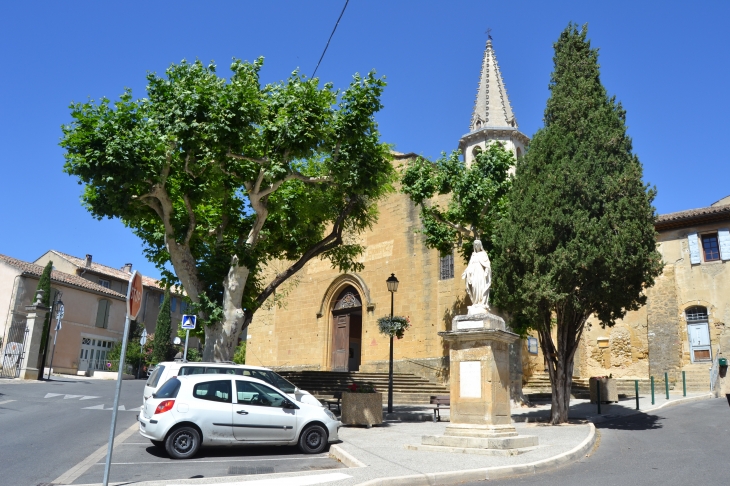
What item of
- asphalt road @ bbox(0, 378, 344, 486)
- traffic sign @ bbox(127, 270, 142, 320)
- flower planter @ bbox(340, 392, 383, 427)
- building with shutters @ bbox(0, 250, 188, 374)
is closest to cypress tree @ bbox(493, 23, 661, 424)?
flower planter @ bbox(340, 392, 383, 427)

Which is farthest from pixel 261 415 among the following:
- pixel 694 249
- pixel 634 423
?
pixel 694 249

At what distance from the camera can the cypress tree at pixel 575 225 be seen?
495 inches

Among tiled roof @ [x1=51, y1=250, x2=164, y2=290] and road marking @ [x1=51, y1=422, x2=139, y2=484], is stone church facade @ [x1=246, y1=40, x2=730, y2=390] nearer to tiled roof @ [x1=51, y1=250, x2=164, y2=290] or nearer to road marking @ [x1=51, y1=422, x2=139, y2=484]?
road marking @ [x1=51, y1=422, x2=139, y2=484]

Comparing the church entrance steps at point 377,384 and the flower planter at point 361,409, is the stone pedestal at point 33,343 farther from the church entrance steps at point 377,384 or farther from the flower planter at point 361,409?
the flower planter at point 361,409

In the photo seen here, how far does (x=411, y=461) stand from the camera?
7891 mm

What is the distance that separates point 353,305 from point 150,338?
22776mm

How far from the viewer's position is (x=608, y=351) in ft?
82.1

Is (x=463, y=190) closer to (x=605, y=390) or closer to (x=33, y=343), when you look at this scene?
(x=605, y=390)

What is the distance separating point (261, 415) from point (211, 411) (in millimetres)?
809

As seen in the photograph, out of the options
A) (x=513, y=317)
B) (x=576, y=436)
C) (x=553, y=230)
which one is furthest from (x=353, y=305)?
(x=576, y=436)

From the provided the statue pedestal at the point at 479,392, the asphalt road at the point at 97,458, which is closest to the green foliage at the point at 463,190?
the statue pedestal at the point at 479,392

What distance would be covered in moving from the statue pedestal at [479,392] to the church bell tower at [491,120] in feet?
75.5

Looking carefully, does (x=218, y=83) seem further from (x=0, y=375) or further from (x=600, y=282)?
(x=0, y=375)

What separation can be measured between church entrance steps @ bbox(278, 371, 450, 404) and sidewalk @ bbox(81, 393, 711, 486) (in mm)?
7496
